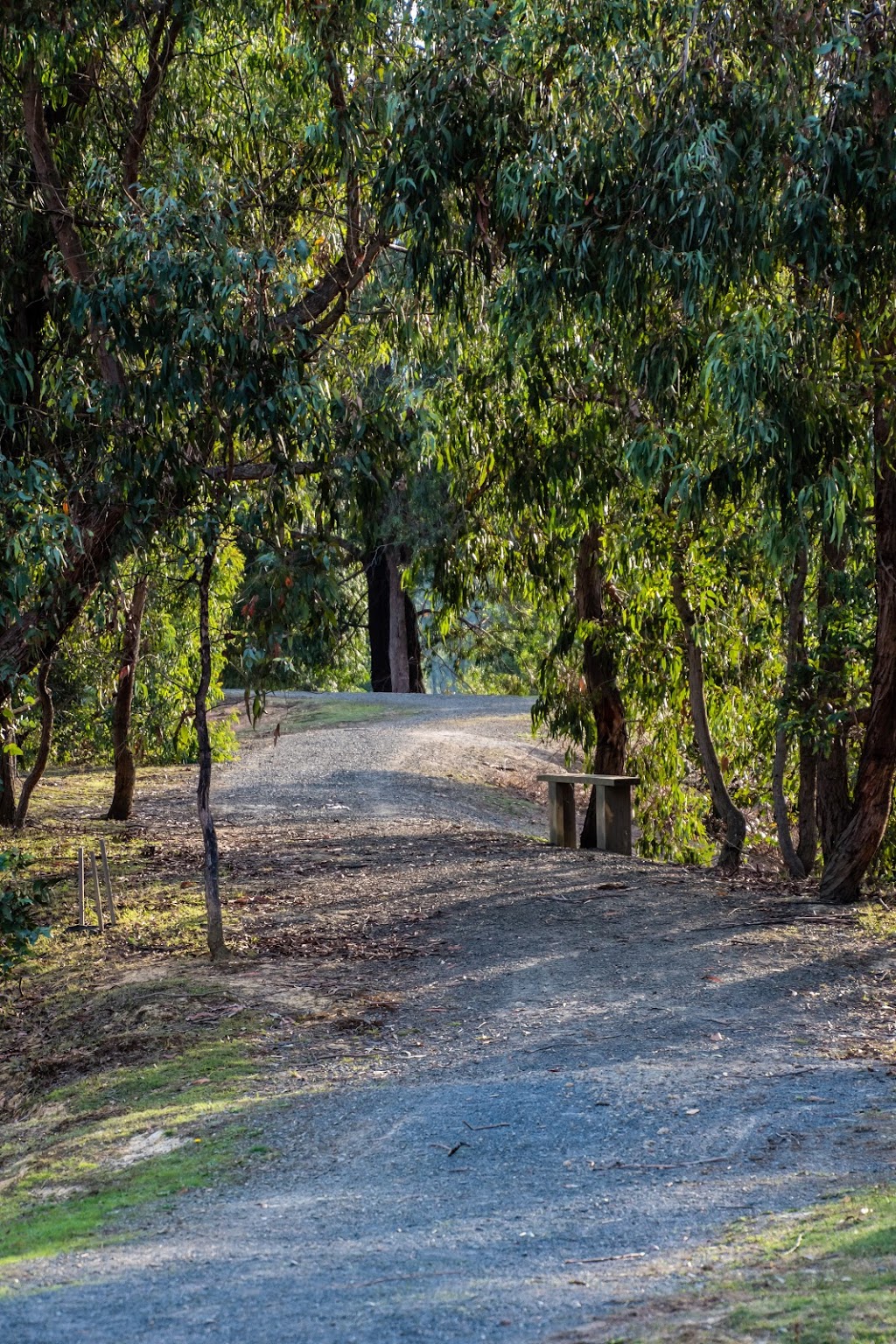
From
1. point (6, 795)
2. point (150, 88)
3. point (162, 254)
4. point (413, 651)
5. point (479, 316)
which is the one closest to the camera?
point (162, 254)

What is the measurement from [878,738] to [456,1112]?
509cm

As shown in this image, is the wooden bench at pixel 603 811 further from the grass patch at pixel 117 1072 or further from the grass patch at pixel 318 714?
the grass patch at pixel 318 714

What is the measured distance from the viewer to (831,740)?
10.3 metres

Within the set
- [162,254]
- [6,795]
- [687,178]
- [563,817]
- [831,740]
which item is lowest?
[563,817]

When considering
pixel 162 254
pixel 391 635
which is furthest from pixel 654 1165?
pixel 391 635

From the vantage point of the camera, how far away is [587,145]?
811 cm

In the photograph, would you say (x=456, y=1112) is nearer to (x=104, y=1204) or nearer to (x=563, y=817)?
(x=104, y=1204)

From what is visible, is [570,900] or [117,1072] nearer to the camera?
[117,1072]

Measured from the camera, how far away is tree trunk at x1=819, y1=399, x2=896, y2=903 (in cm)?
941

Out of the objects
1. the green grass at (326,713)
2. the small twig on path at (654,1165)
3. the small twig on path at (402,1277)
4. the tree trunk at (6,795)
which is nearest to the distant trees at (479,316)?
the tree trunk at (6,795)

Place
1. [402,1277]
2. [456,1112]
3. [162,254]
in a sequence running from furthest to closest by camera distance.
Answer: [162,254]
[456,1112]
[402,1277]

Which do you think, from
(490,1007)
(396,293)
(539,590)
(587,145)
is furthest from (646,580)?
(490,1007)

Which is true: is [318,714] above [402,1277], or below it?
above

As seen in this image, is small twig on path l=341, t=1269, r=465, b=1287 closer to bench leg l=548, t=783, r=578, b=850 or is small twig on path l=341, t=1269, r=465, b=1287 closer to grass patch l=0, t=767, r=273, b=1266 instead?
grass patch l=0, t=767, r=273, b=1266
